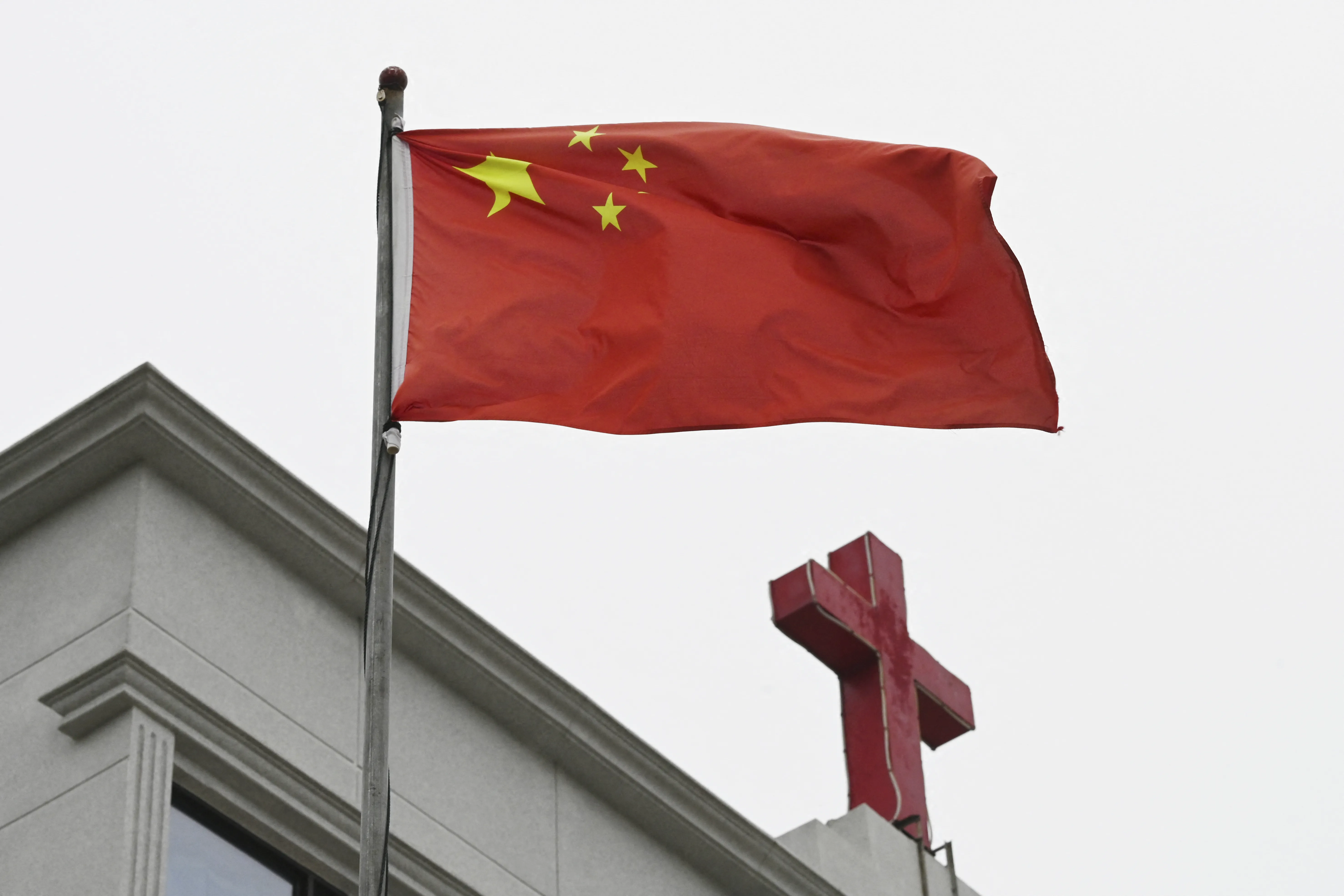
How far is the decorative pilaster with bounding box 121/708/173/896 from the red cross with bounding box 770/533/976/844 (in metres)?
8.56

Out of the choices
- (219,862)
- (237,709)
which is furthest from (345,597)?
(219,862)

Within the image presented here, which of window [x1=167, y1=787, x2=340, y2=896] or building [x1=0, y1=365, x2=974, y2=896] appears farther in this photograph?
window [x1=167, y1=787, x2=340, y2=896]

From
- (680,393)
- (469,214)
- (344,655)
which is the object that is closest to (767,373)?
(680,393)

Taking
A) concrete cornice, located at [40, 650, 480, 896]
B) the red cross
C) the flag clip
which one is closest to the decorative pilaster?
concrete cornice, located at [40, 650, 480, 896]

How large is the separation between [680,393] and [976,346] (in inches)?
72.3

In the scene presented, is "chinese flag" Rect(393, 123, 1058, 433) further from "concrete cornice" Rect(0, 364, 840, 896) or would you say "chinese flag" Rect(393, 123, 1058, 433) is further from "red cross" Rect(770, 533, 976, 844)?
"red cross" Rect(770, 533, 976, 844)

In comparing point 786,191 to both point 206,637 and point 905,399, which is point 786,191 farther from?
point 206,637

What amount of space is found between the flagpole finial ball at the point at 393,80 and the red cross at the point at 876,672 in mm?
9222

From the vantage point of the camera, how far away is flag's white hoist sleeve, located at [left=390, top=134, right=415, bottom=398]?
11.5 metres

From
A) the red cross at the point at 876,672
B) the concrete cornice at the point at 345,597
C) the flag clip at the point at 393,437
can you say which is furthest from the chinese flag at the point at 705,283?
the red cross at the point at 876,672

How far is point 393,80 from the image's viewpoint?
12.4 m

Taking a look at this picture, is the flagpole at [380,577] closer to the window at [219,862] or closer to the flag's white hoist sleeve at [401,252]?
the flag's white hoist sleeve at [401,252]

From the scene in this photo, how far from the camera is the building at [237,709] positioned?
12.8m

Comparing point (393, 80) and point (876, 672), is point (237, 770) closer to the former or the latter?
point (393, 80)
